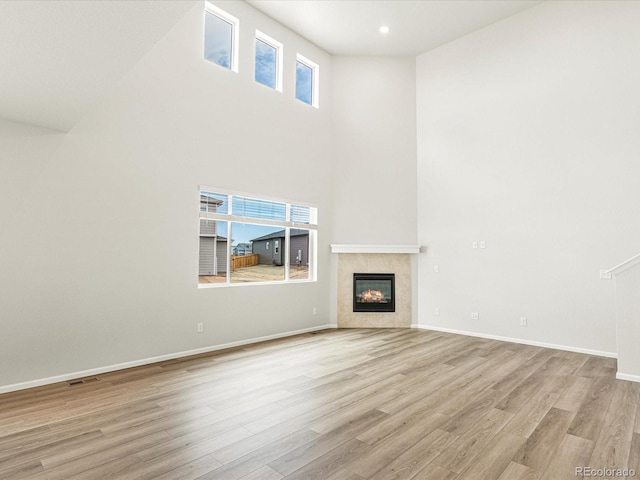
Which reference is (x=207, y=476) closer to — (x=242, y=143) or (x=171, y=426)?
(x=171, y=426)

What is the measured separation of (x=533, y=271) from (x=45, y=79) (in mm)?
6209

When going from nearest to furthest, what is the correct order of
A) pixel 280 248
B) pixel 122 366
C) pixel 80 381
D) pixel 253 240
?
pixel 80 381 < pixel 122 366 < pixel 253 240 < pixel 280 248

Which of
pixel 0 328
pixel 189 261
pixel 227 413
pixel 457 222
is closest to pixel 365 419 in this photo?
pixel 227 413

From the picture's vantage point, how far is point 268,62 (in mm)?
5941

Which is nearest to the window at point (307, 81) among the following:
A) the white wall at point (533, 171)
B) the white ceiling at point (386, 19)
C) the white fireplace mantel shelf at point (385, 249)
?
the white ceiling at point (386, 19)

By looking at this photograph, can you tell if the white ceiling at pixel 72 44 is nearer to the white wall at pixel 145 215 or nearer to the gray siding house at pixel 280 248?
the white wall at pixel 145 215

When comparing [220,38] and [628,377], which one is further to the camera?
[220,38]

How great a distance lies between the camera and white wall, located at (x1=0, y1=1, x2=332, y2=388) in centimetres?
357

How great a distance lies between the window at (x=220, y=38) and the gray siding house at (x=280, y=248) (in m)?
2.61

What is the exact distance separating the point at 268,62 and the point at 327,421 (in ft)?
17.9

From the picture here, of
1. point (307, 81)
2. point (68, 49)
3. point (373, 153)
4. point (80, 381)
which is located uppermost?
point (307, 81)

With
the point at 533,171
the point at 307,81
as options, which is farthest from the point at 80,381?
the point at 533,171

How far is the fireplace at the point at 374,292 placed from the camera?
6.70 m

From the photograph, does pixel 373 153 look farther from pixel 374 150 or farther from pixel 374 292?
pixel 374 292
